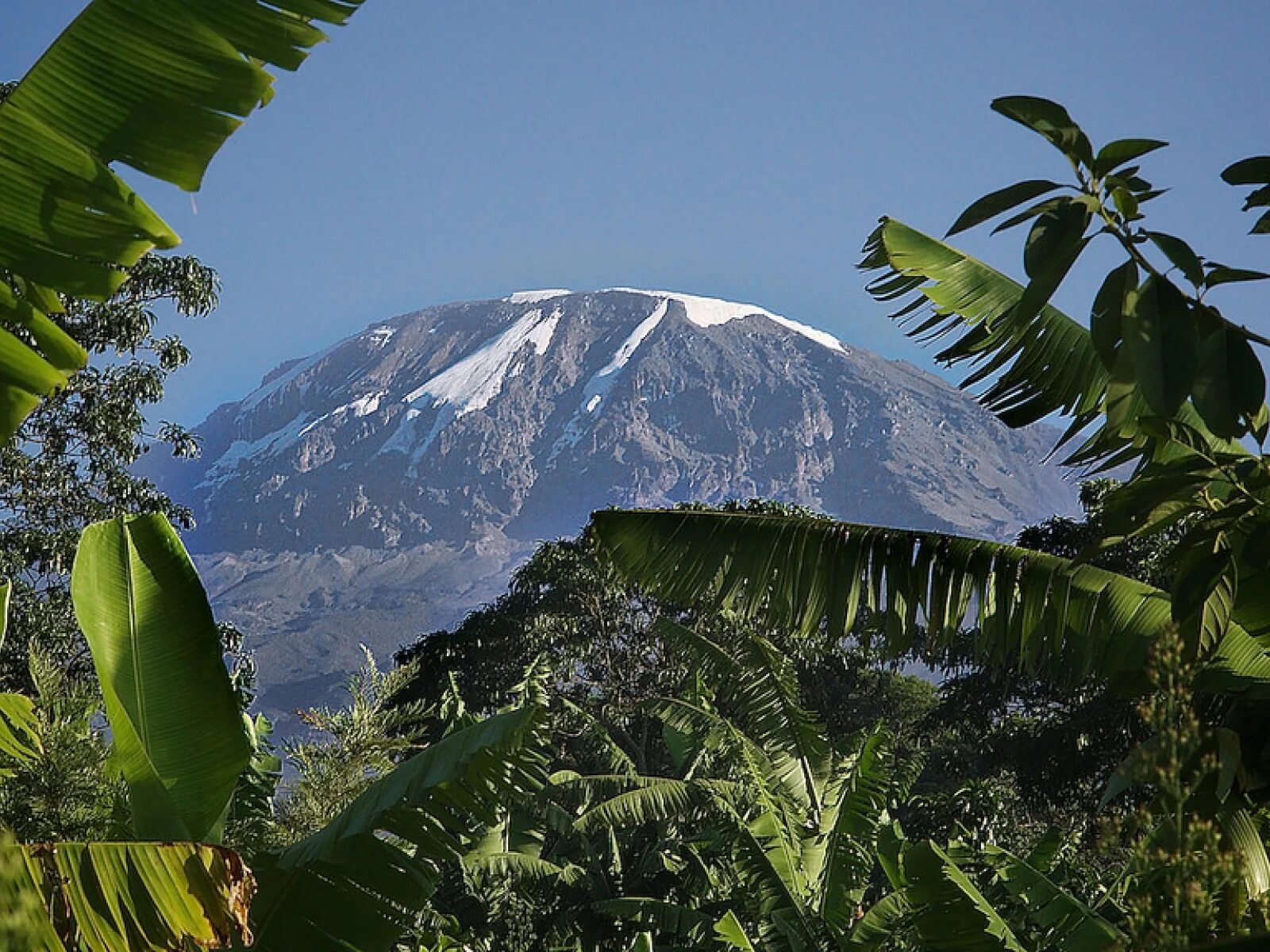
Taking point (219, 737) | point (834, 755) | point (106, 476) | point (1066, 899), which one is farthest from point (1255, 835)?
point (106, 476)

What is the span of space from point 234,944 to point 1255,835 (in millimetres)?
3006

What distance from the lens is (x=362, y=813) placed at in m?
3.26

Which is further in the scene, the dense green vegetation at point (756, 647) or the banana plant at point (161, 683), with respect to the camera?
the banana plant at point (161, 683)

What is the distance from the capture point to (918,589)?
14.6ft

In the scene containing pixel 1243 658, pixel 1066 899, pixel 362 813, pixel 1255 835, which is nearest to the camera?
pixel 362 813

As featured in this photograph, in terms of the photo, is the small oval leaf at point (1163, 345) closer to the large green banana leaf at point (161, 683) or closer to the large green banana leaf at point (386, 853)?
the large green banana leaf at point (386, 853)

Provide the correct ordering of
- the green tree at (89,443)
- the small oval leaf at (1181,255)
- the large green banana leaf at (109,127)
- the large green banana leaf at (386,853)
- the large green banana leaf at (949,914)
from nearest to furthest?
the small oval leaf at (1181,255) → the large green banana leaf at (109,127) → the large green banana leaf at (386,853) → the large green banana leaf at (949,914) → the green tree at (89,443)

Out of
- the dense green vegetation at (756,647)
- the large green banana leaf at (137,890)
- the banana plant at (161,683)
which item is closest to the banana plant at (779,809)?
the dense green vegetation at (756,647)

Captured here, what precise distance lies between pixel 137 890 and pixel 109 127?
165 centimetres

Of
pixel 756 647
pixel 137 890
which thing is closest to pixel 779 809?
pixel 756 647

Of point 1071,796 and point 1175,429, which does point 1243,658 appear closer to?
point 1175,429

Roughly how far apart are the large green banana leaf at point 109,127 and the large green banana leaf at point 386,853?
1402mm

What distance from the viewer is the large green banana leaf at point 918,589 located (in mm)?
4406

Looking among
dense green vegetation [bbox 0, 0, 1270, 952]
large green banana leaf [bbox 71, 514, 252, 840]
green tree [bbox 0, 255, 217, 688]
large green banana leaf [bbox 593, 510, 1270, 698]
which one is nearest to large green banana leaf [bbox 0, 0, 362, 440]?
dense green vegetation [bbox 0, 0, 1270, 952]
